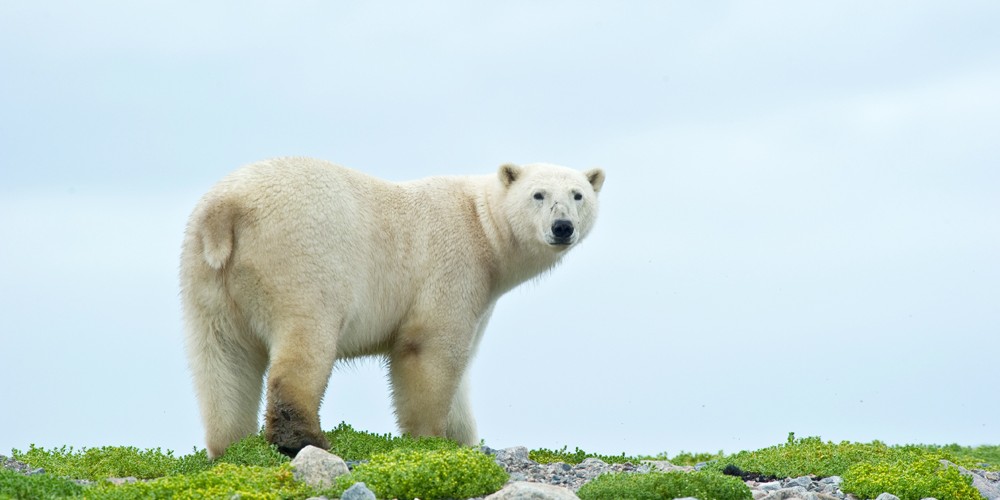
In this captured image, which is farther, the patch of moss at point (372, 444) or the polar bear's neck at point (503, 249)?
the polar bear's neck at point (503, 249)

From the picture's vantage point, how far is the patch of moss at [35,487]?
8297 mm

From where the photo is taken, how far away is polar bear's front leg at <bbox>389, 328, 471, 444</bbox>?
11445mm

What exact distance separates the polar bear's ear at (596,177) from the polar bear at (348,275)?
0.6 inches

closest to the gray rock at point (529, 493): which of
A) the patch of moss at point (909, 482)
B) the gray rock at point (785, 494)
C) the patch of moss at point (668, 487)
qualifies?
the patch of moss at point (668, 487)

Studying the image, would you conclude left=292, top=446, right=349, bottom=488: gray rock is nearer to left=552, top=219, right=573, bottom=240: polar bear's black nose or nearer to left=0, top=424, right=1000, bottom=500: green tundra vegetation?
left=0, top=424, right=1000, bottom=500: green tundra vegetation

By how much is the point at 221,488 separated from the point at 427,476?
154cm

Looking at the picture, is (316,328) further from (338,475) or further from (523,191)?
(523,191)

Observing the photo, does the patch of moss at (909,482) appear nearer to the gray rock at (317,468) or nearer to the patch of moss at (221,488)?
the gray rock at (317,468)

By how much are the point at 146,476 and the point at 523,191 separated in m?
4.91

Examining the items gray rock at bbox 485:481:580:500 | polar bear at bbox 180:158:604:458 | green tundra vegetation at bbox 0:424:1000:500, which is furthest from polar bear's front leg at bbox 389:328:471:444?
gray rock at bbox 485:481:580:500

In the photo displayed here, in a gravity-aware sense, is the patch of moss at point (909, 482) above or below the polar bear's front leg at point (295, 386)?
below

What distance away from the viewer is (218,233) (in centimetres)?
1034

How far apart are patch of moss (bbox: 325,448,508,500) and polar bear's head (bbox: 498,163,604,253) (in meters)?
3.24

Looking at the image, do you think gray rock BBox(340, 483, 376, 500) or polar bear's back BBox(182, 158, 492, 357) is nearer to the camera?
gray rock BBox(340, 483, 376, 500)
